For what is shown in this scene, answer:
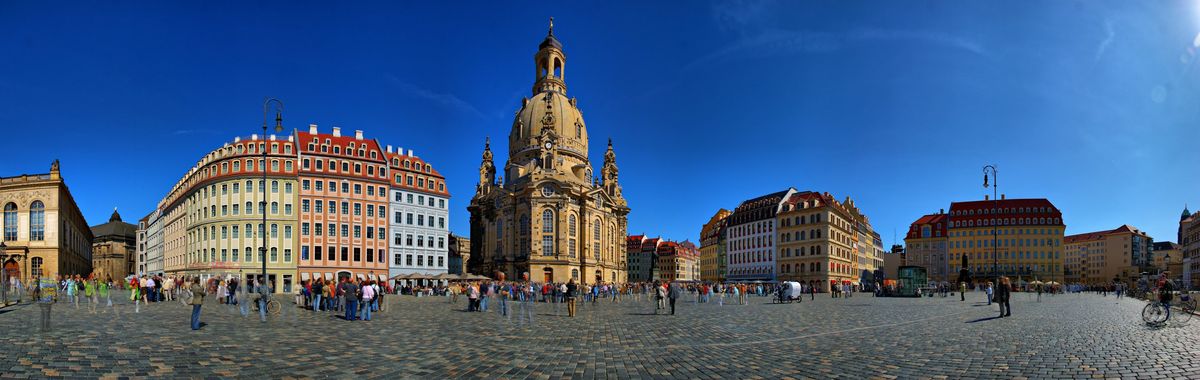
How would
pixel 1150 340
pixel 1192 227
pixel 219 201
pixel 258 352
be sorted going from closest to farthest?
pixel 258 352, pixel 1150 340, pixel 219 201, pixel 1192 227

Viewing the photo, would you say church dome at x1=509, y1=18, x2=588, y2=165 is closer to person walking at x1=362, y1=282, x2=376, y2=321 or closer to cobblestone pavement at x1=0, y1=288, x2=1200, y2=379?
person walking at x1=362, y1=282, x2=376, y2=321

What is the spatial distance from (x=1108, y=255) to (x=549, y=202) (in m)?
169

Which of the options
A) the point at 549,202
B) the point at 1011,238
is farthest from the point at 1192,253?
the point at 549,202

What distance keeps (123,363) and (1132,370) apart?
669 inches

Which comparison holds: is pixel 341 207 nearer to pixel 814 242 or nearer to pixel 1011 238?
pixel 814 242

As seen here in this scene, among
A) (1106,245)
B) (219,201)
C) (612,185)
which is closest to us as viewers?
(219,201)

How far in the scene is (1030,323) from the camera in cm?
2111

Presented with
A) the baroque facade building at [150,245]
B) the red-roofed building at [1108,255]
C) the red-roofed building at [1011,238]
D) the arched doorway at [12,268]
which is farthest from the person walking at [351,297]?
the red-roofed building at [1108,255]

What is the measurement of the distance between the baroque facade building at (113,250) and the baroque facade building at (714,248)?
114 metres

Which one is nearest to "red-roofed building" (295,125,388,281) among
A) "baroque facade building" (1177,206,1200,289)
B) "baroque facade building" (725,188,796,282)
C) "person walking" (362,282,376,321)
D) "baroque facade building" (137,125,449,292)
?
"baroque facade building" (137,125,449,292)

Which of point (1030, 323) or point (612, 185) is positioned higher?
point (612, 185)

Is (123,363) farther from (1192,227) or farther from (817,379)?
(1192,227)

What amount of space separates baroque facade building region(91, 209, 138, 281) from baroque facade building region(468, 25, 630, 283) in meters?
84.4

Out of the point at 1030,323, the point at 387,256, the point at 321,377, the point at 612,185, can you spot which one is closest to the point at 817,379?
the point at 321,377
